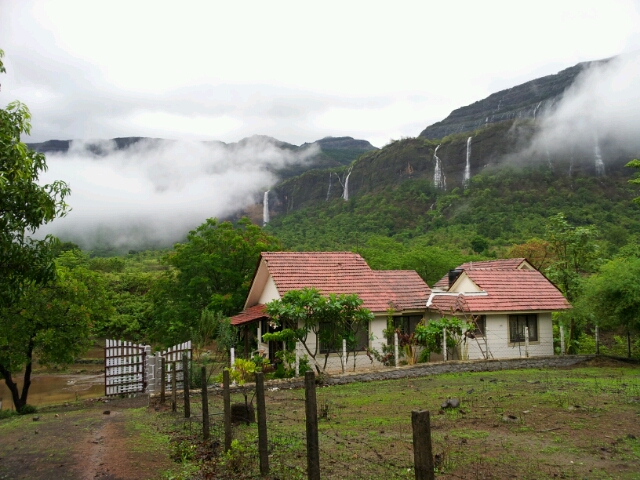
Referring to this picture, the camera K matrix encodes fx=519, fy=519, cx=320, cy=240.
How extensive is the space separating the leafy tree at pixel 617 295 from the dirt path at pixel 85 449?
14.4 meters

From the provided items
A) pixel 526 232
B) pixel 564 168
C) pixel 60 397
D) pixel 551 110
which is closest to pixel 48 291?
pixel 60 397

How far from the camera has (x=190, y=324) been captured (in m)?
26.4

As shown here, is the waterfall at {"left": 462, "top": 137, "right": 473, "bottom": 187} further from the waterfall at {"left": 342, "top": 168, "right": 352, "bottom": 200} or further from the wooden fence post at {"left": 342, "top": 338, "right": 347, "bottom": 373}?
the wooden fence post at {"left": 342, "top": 338, "right": 347, "bottom": 373}

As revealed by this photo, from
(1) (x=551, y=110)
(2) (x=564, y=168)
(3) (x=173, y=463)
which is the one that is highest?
(1) (x=551, y=110)

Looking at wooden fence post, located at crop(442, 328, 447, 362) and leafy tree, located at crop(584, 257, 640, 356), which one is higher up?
leafy tree, located at crop(584, 257, 640, 356)

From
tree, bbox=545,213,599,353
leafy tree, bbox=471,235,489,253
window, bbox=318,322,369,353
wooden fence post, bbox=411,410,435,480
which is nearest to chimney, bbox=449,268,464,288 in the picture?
tree, bbox=545,213,599,353

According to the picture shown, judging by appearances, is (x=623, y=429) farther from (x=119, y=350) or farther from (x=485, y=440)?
(x=119, y=350)

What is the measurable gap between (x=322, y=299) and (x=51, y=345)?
8.64 metres

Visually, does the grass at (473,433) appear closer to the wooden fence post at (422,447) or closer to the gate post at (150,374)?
the wooden fence post at (422,447)

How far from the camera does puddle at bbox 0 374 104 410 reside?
77.3ft

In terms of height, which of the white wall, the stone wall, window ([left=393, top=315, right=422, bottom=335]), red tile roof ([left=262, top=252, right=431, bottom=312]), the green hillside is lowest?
the stone wall

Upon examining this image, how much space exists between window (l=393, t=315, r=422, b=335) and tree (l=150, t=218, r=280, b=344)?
28.1 feet

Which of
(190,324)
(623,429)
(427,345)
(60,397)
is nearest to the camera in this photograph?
(623,429)

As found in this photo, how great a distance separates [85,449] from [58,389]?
68.5 feet
